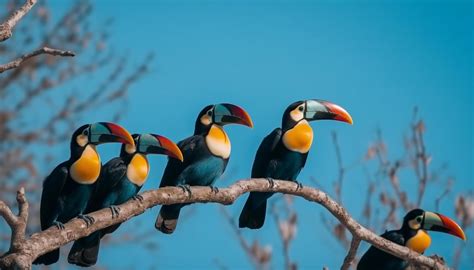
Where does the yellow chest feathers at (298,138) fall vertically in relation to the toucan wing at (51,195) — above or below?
above

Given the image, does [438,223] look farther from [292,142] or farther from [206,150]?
[206,150]

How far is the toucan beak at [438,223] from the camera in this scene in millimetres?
7660

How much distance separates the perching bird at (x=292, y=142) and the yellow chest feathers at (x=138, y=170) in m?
0.92

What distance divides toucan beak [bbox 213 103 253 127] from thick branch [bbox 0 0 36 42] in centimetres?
184

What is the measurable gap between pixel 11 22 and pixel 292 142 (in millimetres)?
2667

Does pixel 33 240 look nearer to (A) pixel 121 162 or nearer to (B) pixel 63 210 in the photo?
(B) pixel 63 210

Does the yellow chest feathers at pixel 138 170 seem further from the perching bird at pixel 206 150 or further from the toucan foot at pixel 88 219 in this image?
the toucan foot at pixel 88 219

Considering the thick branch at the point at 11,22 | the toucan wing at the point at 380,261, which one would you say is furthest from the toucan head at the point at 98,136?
the toucan wing at the point at 380,261

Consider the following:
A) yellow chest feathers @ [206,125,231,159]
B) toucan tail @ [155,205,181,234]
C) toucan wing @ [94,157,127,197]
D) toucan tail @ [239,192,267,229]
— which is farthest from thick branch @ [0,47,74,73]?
toucan tail @ [239,192,267,229]

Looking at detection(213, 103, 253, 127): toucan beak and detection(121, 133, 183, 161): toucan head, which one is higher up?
detection(213, 103, 253, 127): toucan beak

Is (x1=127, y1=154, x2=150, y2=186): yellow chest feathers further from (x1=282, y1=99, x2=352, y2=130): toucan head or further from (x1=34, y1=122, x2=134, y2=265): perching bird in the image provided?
(x1=282, y1=99, x2=352, y2=130): toucan head

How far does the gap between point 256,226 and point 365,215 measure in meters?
2.01

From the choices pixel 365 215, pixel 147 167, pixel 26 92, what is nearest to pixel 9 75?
pixel 26 92

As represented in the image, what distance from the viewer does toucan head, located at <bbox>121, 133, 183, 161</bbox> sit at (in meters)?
6.70
